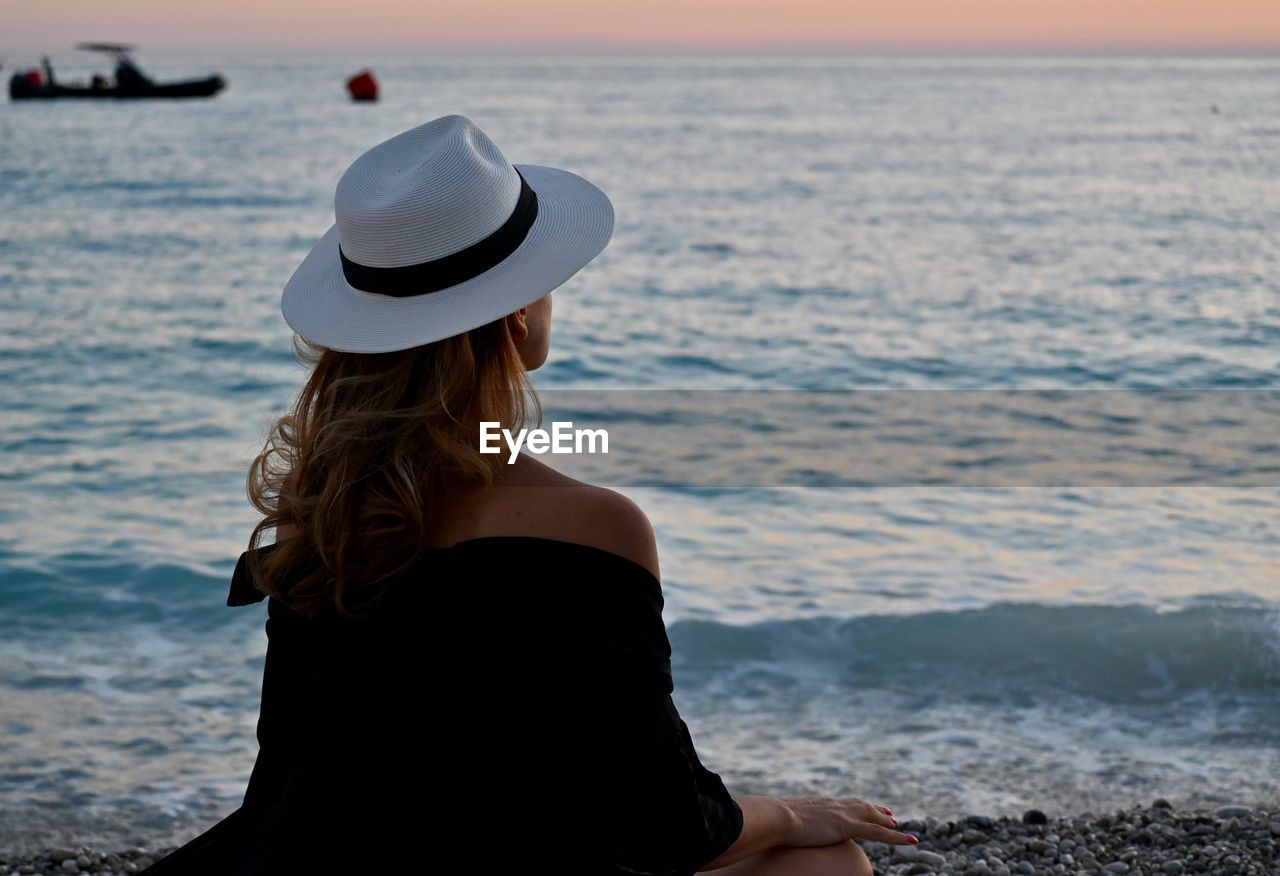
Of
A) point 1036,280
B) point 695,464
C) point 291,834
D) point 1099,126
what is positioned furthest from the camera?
point 1099,126

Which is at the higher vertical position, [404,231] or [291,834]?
[404,231]

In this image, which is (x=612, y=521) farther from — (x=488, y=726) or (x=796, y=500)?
(x=796, y=500)

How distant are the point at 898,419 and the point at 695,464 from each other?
2.08 m

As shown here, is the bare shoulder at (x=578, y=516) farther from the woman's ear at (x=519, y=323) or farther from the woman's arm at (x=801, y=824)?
the woman's arm at (x=801, y=824)

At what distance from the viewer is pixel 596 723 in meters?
1.64

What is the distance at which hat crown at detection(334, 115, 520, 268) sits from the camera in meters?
1.72

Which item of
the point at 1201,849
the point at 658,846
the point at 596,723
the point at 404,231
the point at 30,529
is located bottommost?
the point at 30,529

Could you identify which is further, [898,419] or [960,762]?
[898,419]

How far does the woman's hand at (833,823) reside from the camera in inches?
76.6

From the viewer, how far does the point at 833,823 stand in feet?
6.48

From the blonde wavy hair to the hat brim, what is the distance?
0.11ft

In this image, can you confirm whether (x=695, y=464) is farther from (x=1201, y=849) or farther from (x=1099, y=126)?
(x=1099, y=126)

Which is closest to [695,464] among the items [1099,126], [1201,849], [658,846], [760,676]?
[760,676]

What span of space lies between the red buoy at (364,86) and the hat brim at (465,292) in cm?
5793
